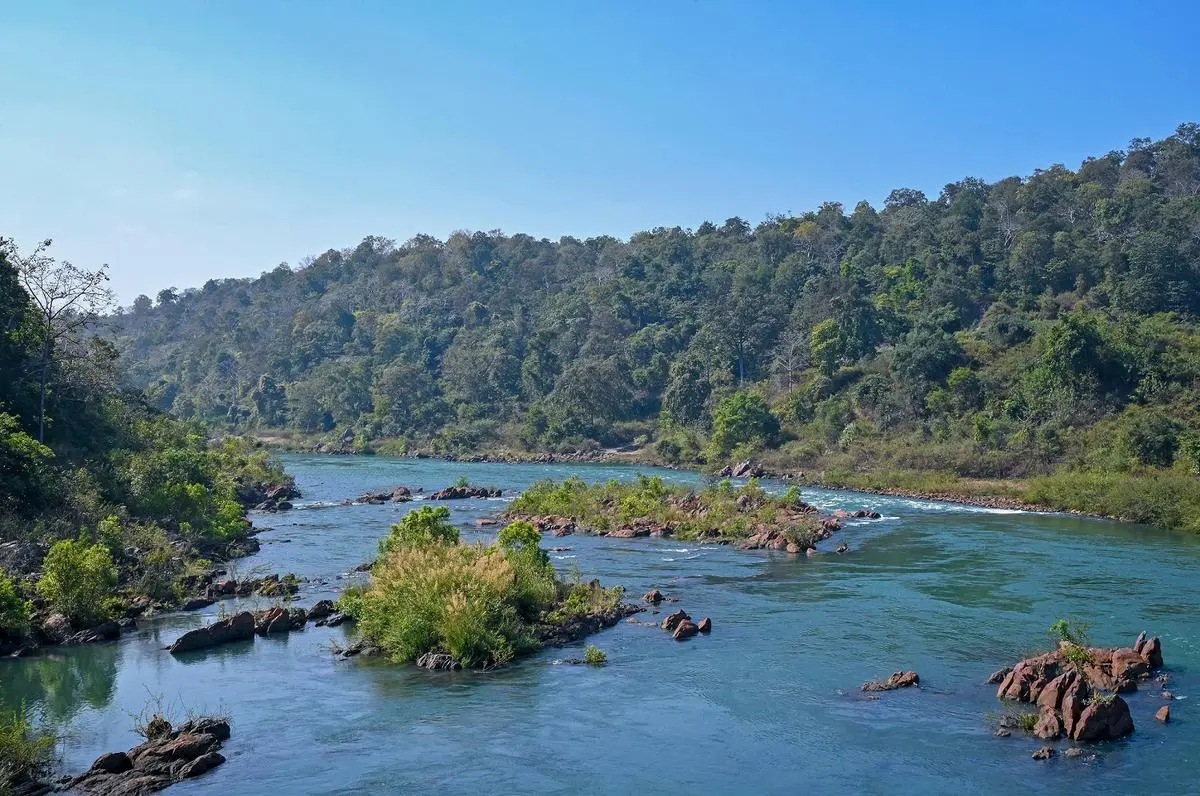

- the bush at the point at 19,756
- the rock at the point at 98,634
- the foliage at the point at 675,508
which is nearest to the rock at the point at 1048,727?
the bush at the point at 19,756

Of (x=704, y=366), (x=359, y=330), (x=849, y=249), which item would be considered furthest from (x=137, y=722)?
(x=359, y=330)

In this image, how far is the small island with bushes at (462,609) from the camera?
22.9 m

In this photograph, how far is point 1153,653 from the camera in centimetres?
2188

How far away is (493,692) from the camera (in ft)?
69.1

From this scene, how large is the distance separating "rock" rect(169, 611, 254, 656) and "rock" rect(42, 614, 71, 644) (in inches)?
97.9

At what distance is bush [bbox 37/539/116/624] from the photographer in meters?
24.7

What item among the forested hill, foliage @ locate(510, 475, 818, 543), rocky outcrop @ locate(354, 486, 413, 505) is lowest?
rocky outcrop @ locate(354, 486, 413, 505)

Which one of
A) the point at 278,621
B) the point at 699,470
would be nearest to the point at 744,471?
the point at 699,470

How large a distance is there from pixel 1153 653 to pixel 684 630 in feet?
34.0

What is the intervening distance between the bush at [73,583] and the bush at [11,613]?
1.21 metres

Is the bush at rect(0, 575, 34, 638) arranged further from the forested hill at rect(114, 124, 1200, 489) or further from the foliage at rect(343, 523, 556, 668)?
the forested hill at rect(114, 124, 1200, 489)

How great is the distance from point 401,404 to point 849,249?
5158cm

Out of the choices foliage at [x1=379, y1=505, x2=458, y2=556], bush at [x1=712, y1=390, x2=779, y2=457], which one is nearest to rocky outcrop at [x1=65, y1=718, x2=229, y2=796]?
foliage at [x1=379, y1=505, x2=458, y2=556]

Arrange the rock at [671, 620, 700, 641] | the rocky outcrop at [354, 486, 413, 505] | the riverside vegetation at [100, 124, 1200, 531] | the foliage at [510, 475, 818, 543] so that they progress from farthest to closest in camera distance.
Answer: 1. the riverside vegetation at [100, 124, 1200, 531]
2. the rocky outcrop at [354, 486, 413, 505]
3. the foliage at [510, 475, 818, 543]
4. the rock at [671, 620, 700, 641]
